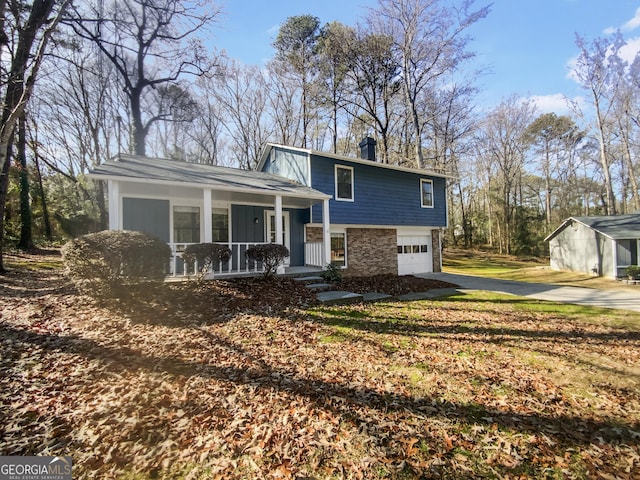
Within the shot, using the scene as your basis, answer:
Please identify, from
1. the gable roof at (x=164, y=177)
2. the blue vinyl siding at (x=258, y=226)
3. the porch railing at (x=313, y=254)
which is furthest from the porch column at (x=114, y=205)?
the porch railing at (x=313, y=254)

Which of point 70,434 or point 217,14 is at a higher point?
point 217,14

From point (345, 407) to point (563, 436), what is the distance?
201 centimetres

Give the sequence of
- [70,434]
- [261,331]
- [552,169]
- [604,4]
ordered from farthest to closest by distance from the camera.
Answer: [552,169], [604,4], [261,331], [70,434]

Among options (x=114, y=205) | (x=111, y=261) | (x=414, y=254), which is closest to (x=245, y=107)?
(x=414, y=254)

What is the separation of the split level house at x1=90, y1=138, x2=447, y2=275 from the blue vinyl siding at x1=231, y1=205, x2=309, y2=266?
38 mm

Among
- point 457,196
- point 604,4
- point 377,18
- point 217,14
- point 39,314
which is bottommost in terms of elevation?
point 39,314

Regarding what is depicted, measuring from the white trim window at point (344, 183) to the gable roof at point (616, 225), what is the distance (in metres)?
14.1

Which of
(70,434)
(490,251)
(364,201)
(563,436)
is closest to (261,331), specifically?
(70,434)

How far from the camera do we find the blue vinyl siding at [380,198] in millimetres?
12102

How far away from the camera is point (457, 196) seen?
104 ft

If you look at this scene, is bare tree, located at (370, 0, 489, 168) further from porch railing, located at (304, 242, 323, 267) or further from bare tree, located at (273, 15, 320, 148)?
porch railing, located at (304, 242, 323, 267)

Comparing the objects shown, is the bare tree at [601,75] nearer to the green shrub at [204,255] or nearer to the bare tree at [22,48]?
the green shrub at [204,255]

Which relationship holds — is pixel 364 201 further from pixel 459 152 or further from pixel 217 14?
pixel 459 152

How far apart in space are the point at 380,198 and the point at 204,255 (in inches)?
345
